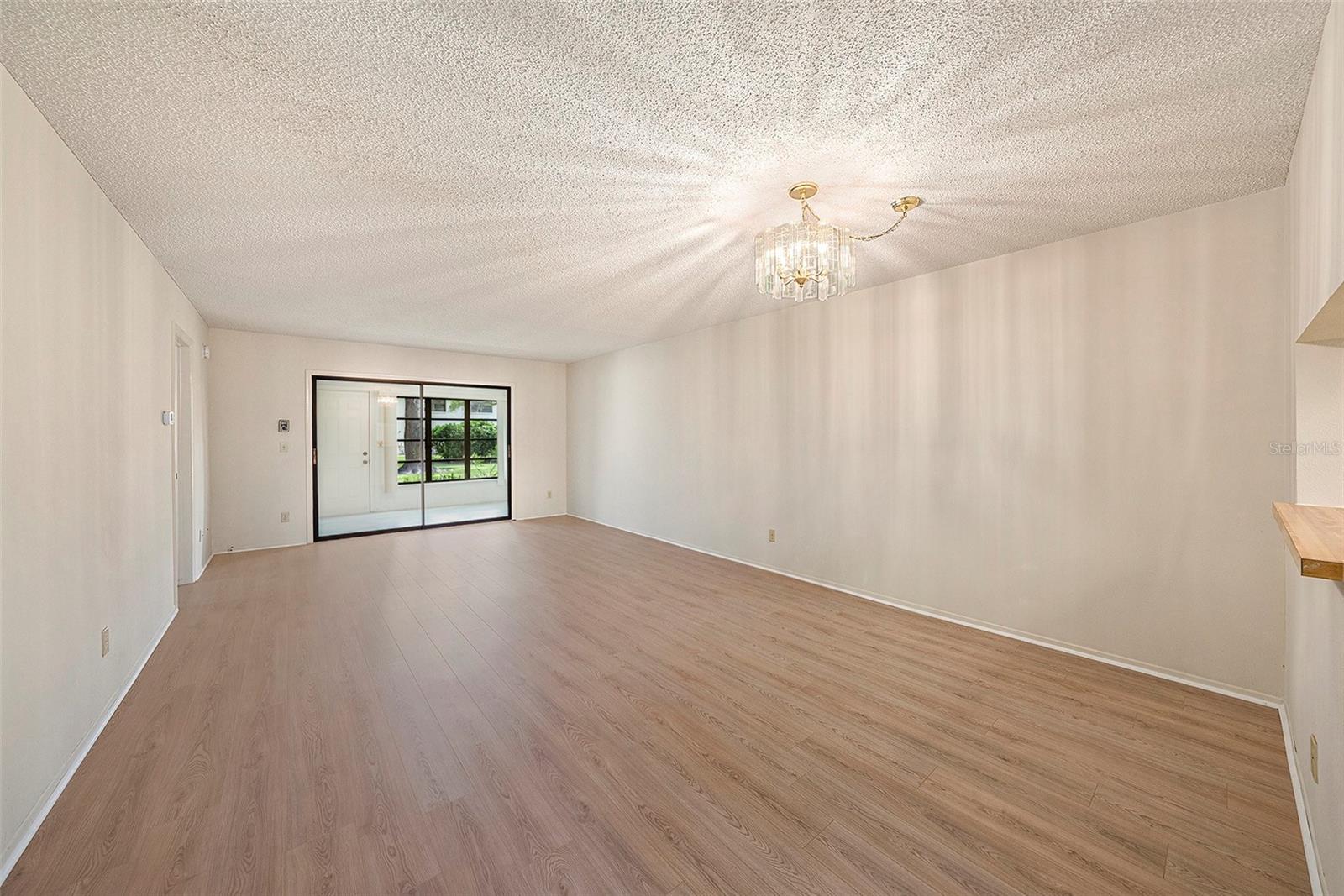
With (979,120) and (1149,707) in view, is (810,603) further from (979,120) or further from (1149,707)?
(979,120)

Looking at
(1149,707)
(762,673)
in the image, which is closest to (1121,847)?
(1149,707)

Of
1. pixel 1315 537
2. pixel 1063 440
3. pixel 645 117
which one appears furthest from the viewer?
pixel 1063 440

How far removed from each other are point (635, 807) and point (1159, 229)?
3764mm

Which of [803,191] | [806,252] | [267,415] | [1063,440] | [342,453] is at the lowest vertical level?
[342,453]

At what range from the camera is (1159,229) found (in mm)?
2672

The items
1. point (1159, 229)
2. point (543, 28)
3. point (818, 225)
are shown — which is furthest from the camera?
point (1159, 229)

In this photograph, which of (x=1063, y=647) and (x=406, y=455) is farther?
(x=406, y=455)

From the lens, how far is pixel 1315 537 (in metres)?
1.29

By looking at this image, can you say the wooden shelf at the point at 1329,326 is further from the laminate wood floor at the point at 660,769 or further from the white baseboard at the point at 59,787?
the white baseboard at the point at 59,787

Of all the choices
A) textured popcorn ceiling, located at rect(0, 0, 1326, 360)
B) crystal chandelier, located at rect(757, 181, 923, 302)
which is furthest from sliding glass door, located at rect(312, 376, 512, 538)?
crystal chandelier, located at rect(757, 181, 923, 302)

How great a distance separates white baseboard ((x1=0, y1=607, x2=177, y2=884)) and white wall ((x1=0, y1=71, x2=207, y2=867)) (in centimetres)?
1

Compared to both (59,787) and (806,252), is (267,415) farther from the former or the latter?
(806,252)

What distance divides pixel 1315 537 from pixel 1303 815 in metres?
1.23

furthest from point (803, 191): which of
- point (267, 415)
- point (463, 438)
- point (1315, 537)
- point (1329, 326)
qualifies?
point (463, 438)
